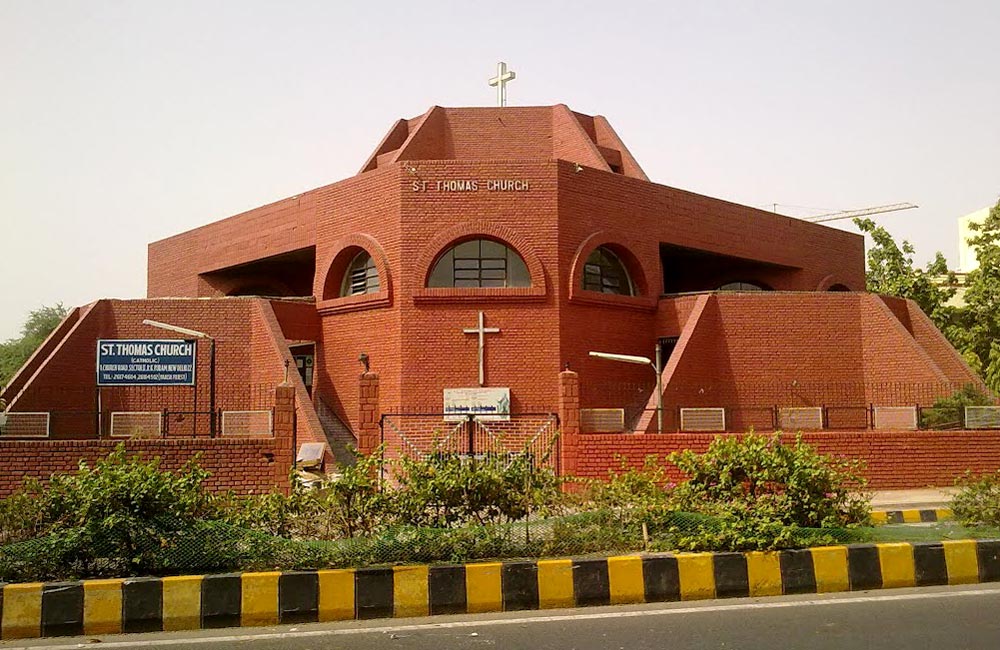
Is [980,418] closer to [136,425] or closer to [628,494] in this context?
[628,494]

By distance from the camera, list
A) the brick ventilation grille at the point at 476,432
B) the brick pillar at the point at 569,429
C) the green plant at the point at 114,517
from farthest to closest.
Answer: the brick ventilation grille at the point at 476,432 → the brick pillar at the point at 569,429 → the green plant at the point at 114,517

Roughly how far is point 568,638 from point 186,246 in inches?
1012

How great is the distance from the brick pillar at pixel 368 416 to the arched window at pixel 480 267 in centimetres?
617

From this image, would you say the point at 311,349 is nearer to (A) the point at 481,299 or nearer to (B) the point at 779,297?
(A) the point at 481,299

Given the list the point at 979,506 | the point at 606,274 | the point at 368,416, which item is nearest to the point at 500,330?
the point at 606,274

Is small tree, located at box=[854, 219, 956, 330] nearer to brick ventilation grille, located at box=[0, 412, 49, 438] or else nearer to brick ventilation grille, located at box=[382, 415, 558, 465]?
brick ventilation grille, located at box=[382, 415, 558, 465]

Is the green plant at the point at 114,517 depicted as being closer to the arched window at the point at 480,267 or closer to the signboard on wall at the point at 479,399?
the signboard on wall at the point at 479,399

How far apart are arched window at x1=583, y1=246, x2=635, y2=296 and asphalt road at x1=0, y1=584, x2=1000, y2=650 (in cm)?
1495

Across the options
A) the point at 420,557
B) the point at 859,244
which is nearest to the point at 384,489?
the point at 420,557

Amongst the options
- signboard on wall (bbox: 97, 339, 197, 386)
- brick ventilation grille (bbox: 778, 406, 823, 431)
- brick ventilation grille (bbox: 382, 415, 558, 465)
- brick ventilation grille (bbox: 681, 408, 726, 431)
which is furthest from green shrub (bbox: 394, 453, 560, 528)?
signboard on wall (bbox: 97, 339, 197, 386)

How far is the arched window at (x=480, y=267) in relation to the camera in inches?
826

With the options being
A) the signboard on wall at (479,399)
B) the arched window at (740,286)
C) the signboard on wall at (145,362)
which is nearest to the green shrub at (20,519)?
the signboard on wall at (145,362)

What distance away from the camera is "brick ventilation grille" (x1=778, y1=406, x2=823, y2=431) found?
19.4m

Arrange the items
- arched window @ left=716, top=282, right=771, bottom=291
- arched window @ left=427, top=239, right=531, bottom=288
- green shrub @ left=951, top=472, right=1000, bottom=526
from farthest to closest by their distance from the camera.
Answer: arched window @ left=716, top=282, right=771, bottom=291 < arched window @ left=427, top=239, right=531, bottom=288 < green shrub @ left=951, top=472, right=1000, bottom=526
